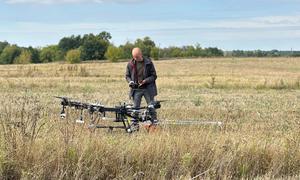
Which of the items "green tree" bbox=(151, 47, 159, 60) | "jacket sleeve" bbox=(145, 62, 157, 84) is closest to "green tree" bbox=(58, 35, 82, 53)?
"green tree" bbox=(151, 47, 159, 60)

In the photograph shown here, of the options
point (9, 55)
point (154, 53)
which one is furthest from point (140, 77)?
point (9, 55)

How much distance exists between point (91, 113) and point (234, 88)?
71.2ft

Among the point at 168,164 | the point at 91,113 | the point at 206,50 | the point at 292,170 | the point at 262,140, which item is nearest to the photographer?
the point at 168,164

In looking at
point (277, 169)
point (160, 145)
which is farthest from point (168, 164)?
point (277, 169)

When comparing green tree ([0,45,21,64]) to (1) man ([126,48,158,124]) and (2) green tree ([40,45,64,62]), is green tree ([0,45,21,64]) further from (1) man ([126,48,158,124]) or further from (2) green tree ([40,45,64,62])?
(1) man ([126,48,158,124])

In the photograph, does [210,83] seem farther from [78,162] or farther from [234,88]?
[78,162]

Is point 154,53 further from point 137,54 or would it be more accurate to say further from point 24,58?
point 137,54

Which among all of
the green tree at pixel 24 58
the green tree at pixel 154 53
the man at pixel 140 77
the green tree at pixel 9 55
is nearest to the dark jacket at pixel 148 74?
the man at pixel 140 77

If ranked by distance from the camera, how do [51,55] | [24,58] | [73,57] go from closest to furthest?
[73,57], [24,58], [51,55]

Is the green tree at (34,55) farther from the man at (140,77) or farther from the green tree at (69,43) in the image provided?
the man at (140,77)

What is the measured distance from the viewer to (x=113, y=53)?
9269 centimetres

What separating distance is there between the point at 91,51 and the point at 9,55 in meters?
18.1

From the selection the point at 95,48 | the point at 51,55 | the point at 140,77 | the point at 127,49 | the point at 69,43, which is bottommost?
the point at 51,55

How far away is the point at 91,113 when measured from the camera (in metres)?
8.06
